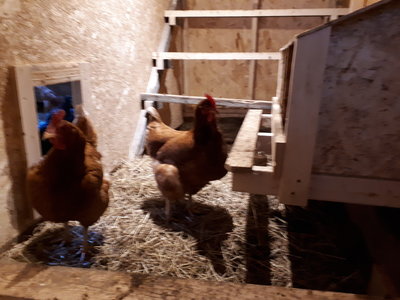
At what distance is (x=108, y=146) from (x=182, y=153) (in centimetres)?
115

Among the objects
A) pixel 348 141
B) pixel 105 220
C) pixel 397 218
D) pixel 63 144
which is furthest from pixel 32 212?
pixel 397 218

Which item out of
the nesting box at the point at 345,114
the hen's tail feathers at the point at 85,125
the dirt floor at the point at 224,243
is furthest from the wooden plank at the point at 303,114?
the hen's tail feathers at the point at 85,125

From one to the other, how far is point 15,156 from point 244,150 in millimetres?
1377

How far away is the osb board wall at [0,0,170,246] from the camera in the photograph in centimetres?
183

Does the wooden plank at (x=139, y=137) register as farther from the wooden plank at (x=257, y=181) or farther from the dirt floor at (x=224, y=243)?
the wooden plank at (x=257, y=181)

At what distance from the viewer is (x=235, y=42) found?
15.3 feet

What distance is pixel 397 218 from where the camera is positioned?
2.02 meters

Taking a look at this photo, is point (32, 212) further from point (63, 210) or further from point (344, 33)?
point (344, 33)

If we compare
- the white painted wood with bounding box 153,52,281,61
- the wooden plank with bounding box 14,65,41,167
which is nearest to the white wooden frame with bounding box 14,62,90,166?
the wooden plank with bounding box 14,65,41,167

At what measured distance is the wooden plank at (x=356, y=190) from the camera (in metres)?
1.15

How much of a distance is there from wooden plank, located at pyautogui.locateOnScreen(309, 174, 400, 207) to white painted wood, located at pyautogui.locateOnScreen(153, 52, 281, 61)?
103 inches

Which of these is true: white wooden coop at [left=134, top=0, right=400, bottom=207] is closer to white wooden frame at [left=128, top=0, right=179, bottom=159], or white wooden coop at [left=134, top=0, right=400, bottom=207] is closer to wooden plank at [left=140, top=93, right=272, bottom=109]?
wooden plank at [left=140, top=93, right=272, bottom=109]

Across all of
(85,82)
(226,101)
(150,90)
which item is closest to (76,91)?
(85,82)

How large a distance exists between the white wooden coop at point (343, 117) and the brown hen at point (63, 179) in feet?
2.99
